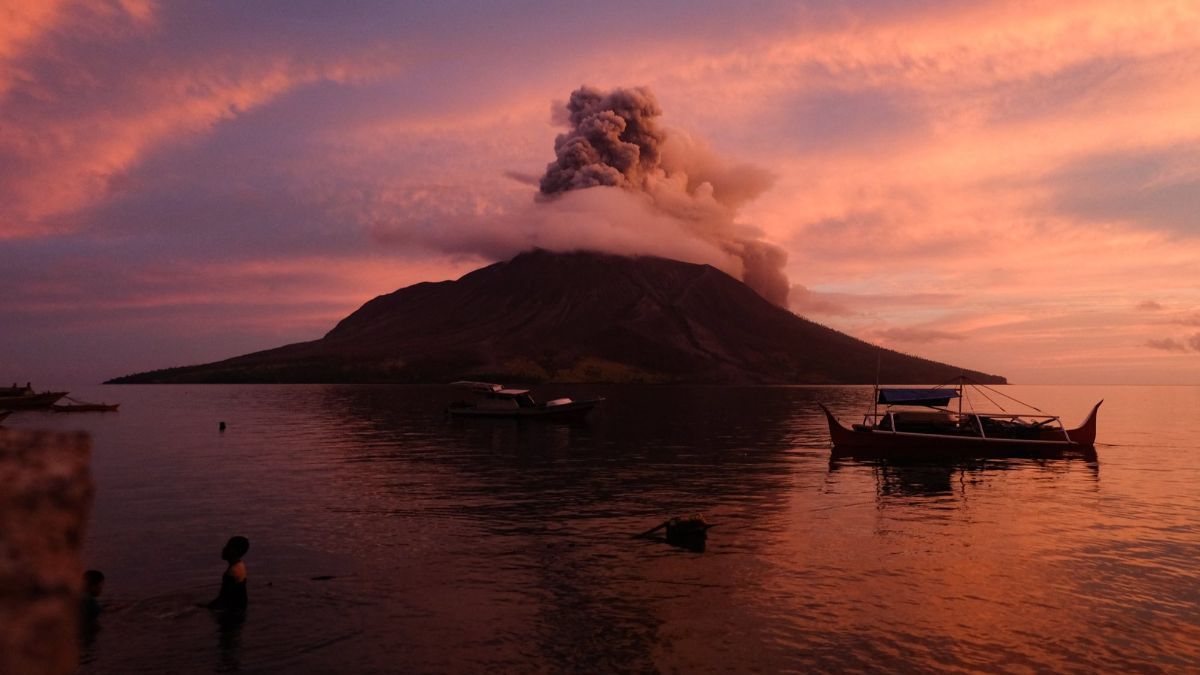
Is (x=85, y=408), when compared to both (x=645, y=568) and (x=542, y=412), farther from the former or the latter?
(x=645, y=568)

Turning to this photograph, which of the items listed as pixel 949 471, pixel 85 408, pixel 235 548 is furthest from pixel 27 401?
pixel 949 471

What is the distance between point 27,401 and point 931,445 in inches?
4896

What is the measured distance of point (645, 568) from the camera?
24000mm

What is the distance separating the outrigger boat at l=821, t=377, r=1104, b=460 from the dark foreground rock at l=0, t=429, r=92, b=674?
58.1 metres

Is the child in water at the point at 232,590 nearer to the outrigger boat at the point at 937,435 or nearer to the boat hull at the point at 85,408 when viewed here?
the outrigger boat at the point at 937,435

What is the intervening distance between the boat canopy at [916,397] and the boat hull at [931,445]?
2.88 meters

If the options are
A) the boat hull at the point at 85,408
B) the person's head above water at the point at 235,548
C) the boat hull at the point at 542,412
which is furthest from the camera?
the boat hull at the point at 85,408

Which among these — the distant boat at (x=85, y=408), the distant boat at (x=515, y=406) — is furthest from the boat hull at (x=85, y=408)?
the distant boat at (x=515, y=406)

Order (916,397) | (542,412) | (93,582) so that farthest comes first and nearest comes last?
(542,412) < (916,397) < (93,582)

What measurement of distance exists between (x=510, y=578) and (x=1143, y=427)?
11452 centimetres

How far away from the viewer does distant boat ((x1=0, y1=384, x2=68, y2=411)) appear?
11119 cm

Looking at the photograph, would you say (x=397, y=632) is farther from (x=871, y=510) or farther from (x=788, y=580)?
(x=871, y=510)

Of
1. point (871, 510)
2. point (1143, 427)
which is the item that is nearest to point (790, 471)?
point (871, 510)

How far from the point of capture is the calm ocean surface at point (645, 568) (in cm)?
1745
